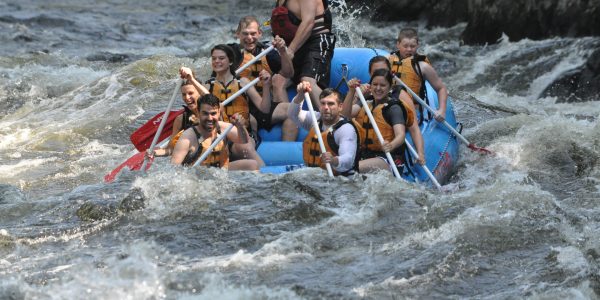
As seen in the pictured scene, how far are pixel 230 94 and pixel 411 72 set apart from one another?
162 centimetres

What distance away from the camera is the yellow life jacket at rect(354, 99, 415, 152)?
320 inches

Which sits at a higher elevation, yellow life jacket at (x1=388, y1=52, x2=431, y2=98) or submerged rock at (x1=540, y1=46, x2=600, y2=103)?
yellow life jacket at (x1=388, y1=52, x2=431, y2=98)

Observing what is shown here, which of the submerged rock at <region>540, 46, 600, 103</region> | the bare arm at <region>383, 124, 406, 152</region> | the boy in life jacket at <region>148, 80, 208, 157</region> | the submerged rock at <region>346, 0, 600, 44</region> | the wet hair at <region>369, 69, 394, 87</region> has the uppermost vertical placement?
the wet hair at <region>369, 69, 394, 87</region>

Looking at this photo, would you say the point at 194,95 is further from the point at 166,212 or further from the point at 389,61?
the point at 389,61

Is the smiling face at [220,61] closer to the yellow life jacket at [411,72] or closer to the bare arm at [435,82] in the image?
the yellow life jacket at [411,72]

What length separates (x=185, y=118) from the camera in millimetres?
8250

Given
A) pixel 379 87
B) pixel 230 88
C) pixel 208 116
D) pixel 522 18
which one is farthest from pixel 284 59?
pixel 522 18

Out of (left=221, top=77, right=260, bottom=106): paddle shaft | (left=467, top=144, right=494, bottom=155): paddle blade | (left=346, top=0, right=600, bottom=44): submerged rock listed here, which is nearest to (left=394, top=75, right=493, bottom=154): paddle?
(left=467, top=144, right=494, bottom=155): paddle blade

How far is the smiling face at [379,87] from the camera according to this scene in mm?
8164

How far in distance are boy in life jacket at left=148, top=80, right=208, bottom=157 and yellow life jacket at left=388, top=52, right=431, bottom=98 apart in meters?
1.80

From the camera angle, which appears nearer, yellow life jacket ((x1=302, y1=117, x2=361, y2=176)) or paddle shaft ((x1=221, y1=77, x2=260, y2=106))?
yellow life jacket ((x1=302, y1=117, x2=361, y2=176))

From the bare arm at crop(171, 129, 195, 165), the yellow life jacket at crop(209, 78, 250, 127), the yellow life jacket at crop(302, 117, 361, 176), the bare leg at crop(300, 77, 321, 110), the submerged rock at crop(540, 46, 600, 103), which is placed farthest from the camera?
the submerged rock at crop(540, 46, 600, 103)

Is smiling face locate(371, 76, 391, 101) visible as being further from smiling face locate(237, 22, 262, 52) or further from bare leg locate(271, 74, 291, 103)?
smiling face locate(237, 22, 262, 52)

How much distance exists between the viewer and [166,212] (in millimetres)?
7199
